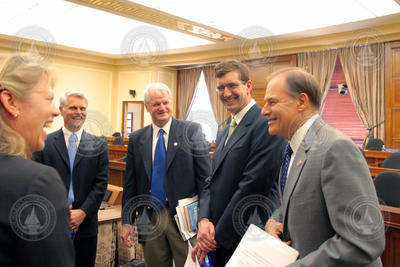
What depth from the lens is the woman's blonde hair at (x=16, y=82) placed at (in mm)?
784

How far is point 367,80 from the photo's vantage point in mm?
7266

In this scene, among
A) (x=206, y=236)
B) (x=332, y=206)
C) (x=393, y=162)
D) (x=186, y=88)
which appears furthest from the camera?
(x=186, y=88)

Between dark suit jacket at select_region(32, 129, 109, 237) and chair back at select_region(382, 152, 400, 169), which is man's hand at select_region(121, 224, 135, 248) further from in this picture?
chair back at select_region(382, 152, 400, 169)

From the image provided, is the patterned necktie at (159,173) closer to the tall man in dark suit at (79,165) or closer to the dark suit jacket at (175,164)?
the dark suit jacket at (175,164)

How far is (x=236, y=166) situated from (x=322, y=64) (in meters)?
6.93

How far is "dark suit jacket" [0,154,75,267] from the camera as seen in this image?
0.71m

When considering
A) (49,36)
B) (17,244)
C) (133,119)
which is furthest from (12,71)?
(133,119)

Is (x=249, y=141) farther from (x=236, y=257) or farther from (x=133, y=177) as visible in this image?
(x=133, y=177)

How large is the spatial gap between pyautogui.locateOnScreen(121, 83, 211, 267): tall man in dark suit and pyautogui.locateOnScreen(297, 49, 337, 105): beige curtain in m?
6.35

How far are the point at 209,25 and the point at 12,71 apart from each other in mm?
6653

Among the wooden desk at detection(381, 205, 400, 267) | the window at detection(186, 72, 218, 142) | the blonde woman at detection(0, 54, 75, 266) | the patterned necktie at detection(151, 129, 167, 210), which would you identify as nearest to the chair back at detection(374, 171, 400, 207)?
the wooden desk at detection(381, 205, 400, 267)

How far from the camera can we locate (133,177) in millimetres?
2207

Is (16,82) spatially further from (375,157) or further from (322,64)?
(322,64)

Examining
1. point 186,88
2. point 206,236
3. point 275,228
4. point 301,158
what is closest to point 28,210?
point 301,158
